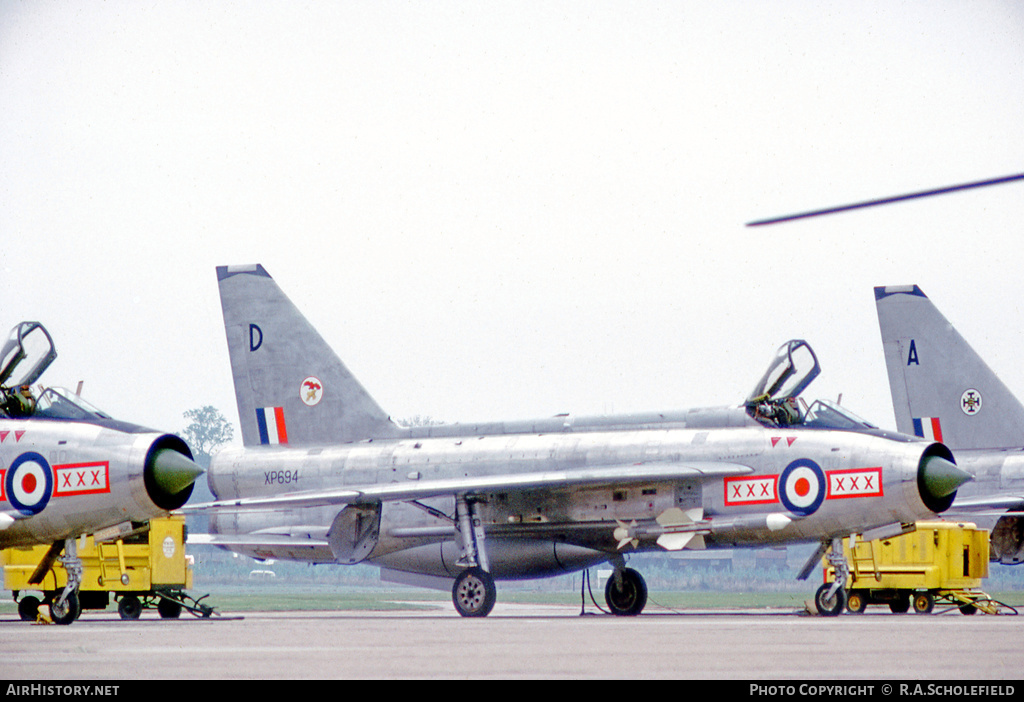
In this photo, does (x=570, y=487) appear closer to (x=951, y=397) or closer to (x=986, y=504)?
(x=986, y=504)

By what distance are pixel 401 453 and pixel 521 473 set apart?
2.04 m

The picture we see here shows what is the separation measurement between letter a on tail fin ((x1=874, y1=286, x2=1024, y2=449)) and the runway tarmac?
1065 centimetres

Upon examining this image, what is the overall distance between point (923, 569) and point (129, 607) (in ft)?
33.7

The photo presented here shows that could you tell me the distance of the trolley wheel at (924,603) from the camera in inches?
754

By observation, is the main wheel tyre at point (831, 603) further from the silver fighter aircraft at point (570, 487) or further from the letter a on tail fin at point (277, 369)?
the letter a on tail fin at point (277, 369)

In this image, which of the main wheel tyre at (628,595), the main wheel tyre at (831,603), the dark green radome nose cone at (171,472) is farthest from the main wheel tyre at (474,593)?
the dark green radome nose cone at (171,472)

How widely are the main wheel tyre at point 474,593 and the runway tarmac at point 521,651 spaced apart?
2.79 metres

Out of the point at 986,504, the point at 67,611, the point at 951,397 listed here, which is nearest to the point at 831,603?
the point at 986,504

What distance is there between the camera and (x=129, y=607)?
17.6m

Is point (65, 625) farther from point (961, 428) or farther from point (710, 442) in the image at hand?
point (961, 428)

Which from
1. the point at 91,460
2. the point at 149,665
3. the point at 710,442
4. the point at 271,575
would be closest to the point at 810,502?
the point at 710,442

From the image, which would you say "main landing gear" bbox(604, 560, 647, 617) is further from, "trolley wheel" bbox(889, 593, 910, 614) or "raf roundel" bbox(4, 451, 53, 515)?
"raf roundel" bbox(4, 451, 53, 515)

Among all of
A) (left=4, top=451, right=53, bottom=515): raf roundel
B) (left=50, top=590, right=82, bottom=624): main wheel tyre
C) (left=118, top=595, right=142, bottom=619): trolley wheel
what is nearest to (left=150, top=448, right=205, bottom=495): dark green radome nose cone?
(left=4, top=451, right=53, bottom=515): raf roundel

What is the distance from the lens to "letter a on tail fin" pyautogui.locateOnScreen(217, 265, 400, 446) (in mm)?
21484
